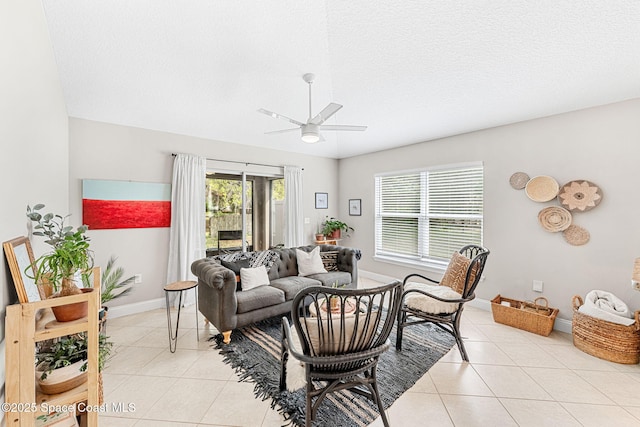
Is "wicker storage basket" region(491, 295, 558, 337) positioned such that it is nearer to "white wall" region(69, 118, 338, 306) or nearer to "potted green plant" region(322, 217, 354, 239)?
"potted green plant" region(322, 217, 354, 239)

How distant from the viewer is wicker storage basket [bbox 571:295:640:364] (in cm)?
239

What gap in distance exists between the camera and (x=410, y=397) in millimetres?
2010

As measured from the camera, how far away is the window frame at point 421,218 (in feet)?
12.8

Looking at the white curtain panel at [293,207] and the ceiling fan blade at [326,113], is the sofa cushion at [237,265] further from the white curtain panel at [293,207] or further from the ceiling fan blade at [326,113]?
the ceiling fan blade at [326,113]

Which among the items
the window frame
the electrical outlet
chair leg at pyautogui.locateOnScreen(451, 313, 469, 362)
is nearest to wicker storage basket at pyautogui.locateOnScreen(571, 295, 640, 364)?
the electrical outlet

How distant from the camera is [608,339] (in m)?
2.46

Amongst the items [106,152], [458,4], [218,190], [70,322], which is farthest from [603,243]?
[106,152]

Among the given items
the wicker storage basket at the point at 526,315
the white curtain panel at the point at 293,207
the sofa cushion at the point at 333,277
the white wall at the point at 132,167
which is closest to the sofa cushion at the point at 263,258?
the sofa cushion at the point at 333,277

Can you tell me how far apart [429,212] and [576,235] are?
72.4 inches

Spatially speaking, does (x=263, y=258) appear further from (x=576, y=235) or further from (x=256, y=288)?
(x=576, y=235)

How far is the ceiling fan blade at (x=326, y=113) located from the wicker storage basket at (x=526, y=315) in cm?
309

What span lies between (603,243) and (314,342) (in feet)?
11.0

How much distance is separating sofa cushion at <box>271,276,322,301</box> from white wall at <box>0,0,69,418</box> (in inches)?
86.3

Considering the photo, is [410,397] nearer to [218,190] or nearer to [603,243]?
[603,243]
